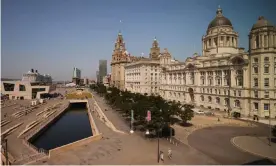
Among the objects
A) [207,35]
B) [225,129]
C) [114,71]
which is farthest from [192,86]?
[114,71]

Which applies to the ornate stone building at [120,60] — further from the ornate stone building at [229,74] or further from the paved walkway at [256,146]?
the paved walkway at [256,146]

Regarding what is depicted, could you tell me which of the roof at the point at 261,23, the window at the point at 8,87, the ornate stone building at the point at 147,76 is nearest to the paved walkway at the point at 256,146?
the roof at the point at 261,23

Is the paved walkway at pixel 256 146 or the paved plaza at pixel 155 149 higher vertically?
the paved plaza at pixel 155 149

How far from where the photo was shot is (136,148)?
29578 millimetres

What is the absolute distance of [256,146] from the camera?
32156 millimetres

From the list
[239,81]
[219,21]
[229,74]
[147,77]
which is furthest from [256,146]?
[147,77]

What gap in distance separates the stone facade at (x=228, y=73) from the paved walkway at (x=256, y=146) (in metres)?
20.0

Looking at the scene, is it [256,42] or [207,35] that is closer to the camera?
[256,42]

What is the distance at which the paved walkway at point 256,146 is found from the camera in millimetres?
29038

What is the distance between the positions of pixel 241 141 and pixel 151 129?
16.4 metres

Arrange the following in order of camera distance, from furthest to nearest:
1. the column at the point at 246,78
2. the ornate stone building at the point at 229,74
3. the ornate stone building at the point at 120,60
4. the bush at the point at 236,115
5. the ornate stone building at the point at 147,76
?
1. the ornate stone building at the point at 120,60
2. the ornate stone building at the point at 147,76
3. the bush at the point at 236,115
4. the column at the point at 246,78
5. the ornate stone building at the point at 229,74

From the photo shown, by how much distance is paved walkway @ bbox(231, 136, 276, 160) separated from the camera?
2904cm

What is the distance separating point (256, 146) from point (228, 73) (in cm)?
3384

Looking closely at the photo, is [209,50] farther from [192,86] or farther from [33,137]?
[33,137]
